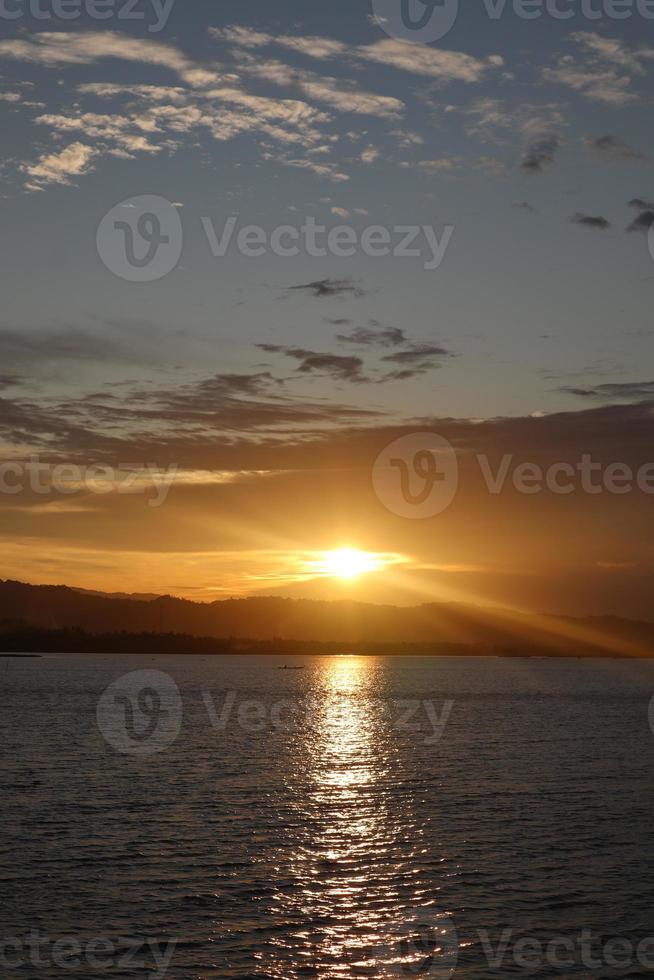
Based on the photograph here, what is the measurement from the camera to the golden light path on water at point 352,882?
4138cm

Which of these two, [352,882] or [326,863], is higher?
[326,863]

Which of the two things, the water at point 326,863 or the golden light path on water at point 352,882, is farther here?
the water at point 326,863

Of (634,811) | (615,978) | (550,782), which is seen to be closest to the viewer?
(615,978)

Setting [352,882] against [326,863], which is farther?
[326,863]

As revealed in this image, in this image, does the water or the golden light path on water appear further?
the water

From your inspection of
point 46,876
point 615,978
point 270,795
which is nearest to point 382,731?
point 270,795

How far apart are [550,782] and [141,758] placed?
4551 centimetres

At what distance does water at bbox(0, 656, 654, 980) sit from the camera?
138ft

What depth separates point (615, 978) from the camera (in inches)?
1597

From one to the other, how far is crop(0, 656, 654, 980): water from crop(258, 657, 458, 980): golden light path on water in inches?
6.1

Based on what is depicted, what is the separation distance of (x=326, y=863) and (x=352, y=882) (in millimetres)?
4465

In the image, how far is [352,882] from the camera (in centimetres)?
5328

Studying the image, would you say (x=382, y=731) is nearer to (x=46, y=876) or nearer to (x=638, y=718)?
(x=638, y=718)

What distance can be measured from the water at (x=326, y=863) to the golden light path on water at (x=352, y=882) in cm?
16
